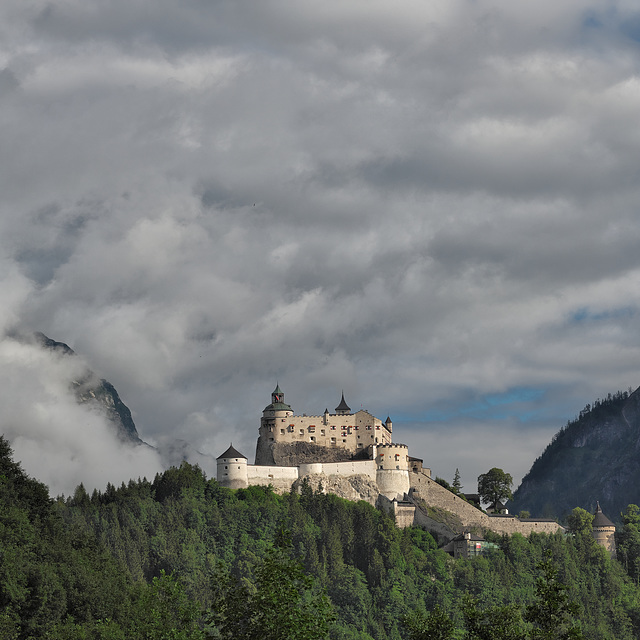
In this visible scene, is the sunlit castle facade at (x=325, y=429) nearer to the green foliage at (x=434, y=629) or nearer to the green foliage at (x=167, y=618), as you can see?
the green foliage at (x=167, y=618)

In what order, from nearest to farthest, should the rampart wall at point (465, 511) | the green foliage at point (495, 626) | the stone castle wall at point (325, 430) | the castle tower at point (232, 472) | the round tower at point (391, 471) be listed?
the green foliage at point (495, 626) < the castle tower at point (232, 472) < the round tower at point (391, 471) < the rampart wall at point (465, 511) < the stone castle wall at point (325, 430)

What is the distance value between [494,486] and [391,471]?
21.7 meters

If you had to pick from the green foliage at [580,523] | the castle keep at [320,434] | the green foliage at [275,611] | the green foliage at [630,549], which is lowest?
the green foliage at [275,611]

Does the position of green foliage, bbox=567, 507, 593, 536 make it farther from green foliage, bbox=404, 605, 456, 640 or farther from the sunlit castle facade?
green foliage, bbox=404, 605, 456, 640

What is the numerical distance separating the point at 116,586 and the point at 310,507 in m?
63.8

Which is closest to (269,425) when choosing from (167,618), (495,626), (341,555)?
(341,555)

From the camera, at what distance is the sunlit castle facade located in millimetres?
160250

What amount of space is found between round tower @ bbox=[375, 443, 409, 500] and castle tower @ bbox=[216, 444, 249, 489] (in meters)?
17.6

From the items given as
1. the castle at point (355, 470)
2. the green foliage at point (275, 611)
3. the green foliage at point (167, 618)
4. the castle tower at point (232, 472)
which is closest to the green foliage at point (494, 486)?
the castle at point (355, 470)

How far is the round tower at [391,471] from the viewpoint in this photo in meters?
155

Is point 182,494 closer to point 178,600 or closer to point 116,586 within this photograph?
point 116,586

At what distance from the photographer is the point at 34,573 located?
3054 inches

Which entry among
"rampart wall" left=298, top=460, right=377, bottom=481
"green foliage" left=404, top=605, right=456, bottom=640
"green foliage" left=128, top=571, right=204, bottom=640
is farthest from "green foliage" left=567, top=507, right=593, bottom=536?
"green foliage" left=404, top=605, right=456, bottom=640

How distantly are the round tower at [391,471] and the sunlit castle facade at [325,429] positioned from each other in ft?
10.8
